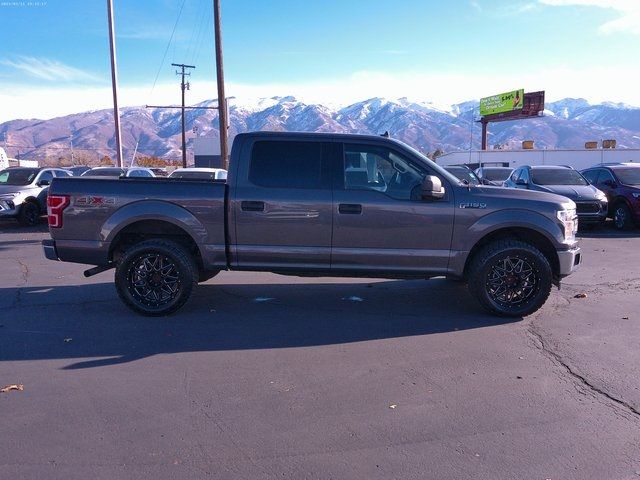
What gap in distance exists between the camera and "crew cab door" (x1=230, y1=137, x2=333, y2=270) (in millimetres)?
6020

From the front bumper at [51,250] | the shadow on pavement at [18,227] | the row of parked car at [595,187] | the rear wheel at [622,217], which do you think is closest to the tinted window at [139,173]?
the shadow on pavement at [18,227]

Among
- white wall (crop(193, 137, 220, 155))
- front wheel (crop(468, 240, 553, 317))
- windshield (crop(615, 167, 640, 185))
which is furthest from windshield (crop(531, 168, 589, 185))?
white wall (crop(193, 137, 220, 155))

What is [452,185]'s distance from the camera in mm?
6027

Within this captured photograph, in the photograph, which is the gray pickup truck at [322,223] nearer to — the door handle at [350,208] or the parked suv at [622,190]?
the door handle at [350,208]

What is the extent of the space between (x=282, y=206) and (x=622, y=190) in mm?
12241

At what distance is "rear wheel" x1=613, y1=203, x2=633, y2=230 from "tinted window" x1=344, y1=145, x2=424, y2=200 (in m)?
11.0

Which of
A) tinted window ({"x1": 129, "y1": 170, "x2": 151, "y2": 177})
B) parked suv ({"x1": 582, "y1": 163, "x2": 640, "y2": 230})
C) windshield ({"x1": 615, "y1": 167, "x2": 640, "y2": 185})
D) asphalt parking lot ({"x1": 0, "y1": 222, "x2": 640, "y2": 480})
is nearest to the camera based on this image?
asphalt parking lot ({"x1": 0, "y1": 222, "x2": 640, "y2": 480})

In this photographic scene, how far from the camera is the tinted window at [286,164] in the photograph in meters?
6.11

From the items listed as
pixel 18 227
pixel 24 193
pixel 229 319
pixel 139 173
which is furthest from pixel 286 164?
pixel 139 173

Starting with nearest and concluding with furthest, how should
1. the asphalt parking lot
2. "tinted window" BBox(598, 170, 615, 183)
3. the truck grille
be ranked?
the asphalt parking lot, the truck grille, "tinted window" BBox(598, 170, 615, 183)

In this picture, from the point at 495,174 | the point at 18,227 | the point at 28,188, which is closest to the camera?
the point at 28,188

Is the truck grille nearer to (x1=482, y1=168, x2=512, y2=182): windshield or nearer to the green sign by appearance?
(x1=482, y1=168, x2=512, y2=182): windshield

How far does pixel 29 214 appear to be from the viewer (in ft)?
49.3

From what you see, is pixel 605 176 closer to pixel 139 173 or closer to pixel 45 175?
pixel 139 173
